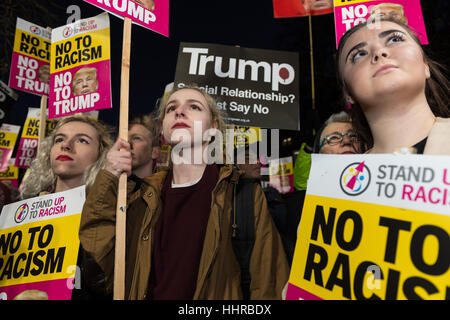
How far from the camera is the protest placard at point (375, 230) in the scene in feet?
3.85

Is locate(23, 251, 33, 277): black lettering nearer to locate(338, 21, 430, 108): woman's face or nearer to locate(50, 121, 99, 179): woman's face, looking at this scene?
locate(50, 121, 99, 179): woman's face

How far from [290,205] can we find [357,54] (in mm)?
1622

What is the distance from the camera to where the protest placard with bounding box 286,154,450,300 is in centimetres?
117

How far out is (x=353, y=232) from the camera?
1.38 metres

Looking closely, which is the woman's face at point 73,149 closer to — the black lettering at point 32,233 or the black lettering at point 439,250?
the black lettering at point 32,233

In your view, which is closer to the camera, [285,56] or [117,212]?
[117,212]

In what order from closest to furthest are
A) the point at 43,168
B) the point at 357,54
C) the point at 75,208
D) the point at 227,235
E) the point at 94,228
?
the point at 357,54 < the point at 227,235 < the point at 94,228 < the point at 75,208 < the point at 43,168

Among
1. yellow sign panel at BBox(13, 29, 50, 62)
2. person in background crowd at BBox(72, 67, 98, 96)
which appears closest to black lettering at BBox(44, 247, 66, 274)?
person in background crowd at BBox(72, 67, 98, 96)

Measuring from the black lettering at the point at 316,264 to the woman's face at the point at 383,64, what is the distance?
2.54ft

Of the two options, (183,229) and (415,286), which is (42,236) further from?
(415,286)

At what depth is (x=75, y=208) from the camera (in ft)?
7.14

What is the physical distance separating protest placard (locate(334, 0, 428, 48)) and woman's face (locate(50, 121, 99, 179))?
2.20 metres
